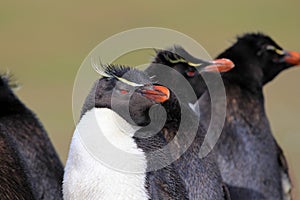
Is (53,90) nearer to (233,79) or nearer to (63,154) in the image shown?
(63,154)

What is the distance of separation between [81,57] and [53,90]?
10.9ft

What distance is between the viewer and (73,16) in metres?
31.1

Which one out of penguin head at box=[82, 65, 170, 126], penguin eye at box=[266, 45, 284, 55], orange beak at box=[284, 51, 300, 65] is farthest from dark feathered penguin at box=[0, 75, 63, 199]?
orange beak at box=[284, 51, 300, 65]

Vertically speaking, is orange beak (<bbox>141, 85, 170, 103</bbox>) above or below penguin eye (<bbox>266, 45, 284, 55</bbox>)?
above

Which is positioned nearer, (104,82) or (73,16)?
(104,82)

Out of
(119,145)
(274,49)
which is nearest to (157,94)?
(119,145)

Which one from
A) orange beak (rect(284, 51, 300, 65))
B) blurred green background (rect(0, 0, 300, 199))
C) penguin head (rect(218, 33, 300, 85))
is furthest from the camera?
blurred green background (rect(0, 0, 300, 199))

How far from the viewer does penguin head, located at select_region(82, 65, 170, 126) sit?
595 cm

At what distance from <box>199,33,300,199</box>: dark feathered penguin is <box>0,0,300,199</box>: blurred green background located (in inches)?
290

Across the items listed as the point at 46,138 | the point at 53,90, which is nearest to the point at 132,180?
the point at 46,138

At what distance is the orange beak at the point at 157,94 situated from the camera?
5.91 meters

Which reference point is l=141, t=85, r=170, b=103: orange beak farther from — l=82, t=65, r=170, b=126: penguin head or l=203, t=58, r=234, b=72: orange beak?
l=203, t=58, r=234, b=72: orange beak

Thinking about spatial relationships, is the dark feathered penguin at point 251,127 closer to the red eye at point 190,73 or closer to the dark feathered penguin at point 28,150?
the red eye at point 190,73

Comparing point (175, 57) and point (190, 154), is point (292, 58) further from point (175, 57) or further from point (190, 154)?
point (190, 154)
